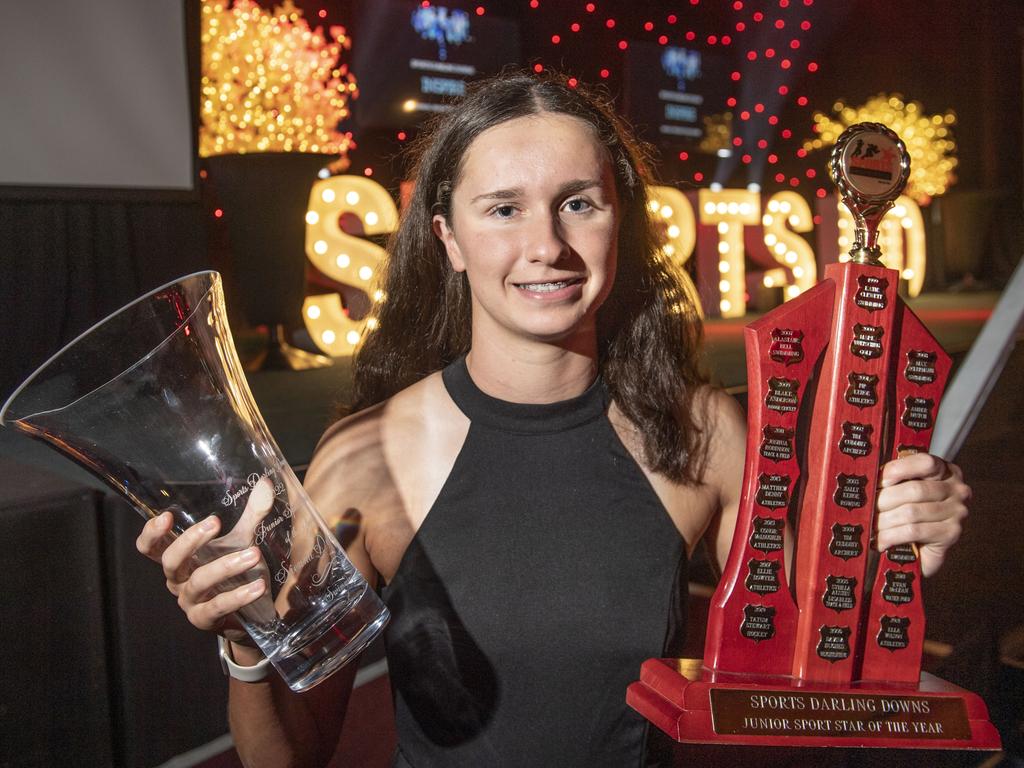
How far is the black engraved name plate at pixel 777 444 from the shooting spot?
946mm

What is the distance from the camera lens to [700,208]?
17.4ft

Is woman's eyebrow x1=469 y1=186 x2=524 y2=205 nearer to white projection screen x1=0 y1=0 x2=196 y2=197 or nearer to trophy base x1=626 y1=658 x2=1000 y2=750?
trophy base x1=626 y1=658 x2=1000 y2=750

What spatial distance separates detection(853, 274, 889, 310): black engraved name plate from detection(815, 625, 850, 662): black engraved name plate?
1.16 feet

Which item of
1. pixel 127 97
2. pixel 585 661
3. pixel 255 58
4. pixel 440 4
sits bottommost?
pixel 585 661

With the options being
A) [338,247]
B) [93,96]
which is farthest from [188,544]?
[338,247]

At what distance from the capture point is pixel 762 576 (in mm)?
967

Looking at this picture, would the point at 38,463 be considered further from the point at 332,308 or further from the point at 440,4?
the point at 440,4

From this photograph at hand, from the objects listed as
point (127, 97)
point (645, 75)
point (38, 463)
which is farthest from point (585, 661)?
point (645, 75)

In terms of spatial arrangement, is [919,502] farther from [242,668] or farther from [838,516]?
[242,668]

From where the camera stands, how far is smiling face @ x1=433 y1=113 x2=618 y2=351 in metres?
1.05

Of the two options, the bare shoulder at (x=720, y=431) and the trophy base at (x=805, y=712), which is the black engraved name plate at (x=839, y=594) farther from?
the bare shoulder at (x=720, y=431)

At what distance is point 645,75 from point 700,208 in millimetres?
2762

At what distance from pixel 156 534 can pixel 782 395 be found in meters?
0.64

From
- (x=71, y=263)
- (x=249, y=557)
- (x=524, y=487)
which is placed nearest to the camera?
(x=249, y=557)
